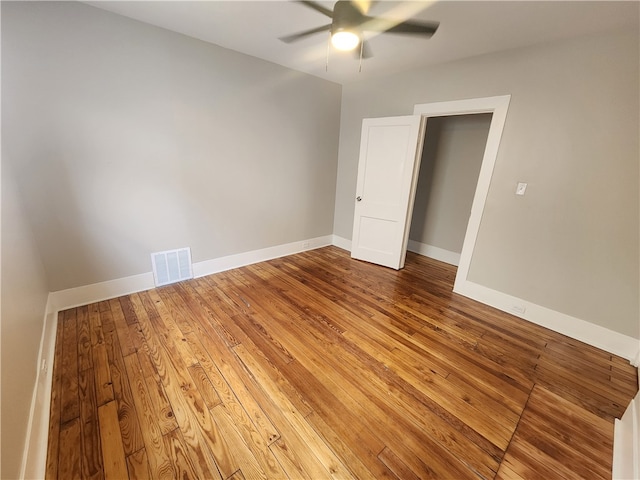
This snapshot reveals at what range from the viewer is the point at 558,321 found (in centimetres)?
232

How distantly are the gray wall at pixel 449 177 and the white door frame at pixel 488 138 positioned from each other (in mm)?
904

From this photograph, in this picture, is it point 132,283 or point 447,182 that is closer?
point 132,283

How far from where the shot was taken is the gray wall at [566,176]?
6.32 ft

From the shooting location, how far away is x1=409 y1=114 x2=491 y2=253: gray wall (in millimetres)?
3420

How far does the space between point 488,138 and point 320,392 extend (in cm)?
268

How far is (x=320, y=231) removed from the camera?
4.17 metres

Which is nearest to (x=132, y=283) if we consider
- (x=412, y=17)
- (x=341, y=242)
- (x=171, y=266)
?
(x=171, y=266)

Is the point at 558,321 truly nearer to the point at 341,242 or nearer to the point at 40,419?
the point at 341,242

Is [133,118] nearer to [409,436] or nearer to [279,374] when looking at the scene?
[279,374]

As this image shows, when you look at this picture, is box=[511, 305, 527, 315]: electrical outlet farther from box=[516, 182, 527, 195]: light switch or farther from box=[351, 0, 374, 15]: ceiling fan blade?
box=[351, 0, 374, 15]: ceiling fan blade

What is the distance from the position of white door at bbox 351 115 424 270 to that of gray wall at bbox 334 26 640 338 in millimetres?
606

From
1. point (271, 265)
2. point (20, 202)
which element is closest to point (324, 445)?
point (271, 265)

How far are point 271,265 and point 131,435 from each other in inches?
88.4

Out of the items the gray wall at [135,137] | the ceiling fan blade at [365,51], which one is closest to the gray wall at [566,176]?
the ceiling fan blade at [365,51]
